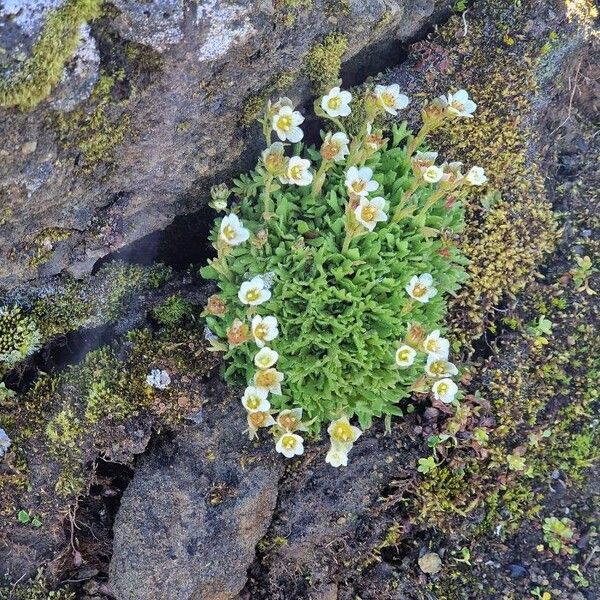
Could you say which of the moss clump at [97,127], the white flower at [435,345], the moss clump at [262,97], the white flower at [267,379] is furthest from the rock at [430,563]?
the moss clump at [97,127]

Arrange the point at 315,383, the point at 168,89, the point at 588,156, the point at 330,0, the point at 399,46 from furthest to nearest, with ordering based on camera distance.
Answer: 1. the point at 588,156
2. the point at 399,46
3. the point at 315,383
4. the point at 330,0
5. the point at 168,89

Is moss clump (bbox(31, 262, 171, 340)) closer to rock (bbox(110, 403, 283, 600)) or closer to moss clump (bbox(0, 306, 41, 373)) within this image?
moss clump (bbox(0, 306, 41, 373))

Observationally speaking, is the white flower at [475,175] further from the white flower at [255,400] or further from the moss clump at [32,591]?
the moss clump at [32,591]

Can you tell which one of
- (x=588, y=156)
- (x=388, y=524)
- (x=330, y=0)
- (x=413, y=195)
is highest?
(x=330, y=0)

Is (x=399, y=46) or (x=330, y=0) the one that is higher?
(x=330, y=0)

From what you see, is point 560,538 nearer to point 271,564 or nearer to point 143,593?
point 271,564

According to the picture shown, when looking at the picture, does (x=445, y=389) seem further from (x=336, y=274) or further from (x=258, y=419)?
(x=258, y=419)

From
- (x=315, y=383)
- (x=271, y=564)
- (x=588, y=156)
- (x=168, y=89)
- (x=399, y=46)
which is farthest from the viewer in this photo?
(x=588, y=156)

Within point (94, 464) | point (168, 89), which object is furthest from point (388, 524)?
point (168, 89)
